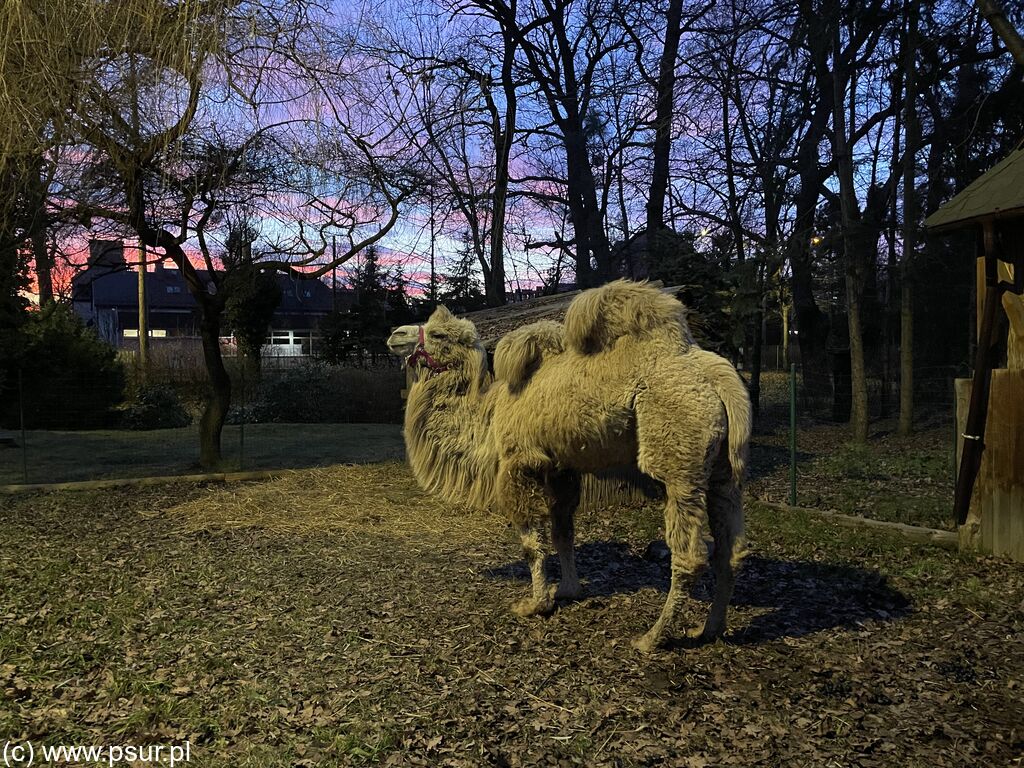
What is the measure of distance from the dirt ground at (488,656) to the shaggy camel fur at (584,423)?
569 millimetres

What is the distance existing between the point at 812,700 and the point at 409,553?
4.08 metres

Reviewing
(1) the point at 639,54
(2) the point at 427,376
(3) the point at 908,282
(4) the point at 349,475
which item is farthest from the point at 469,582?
(1) the point at 639,54

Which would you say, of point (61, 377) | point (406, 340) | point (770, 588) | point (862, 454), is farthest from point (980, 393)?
point (61, 377)

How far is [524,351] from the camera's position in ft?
17.2

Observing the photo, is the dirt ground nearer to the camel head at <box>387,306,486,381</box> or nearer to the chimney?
the camel head at <box>387,306,486,381</box>

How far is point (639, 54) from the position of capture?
20.9 m

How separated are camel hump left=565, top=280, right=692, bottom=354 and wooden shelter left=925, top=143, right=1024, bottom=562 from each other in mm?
3594

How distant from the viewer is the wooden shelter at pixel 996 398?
21.5ft

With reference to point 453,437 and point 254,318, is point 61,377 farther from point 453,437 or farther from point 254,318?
point 453,437

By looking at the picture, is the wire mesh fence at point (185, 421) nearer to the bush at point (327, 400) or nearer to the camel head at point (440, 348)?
the bush at point (327, 400)

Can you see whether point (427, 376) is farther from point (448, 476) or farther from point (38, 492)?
point (38, 492)

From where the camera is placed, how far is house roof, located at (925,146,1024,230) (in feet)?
21.2

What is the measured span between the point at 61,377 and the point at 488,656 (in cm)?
1599

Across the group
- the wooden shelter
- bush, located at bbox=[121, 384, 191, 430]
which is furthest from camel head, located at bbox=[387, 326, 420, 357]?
bush, located at bbox=[121, 384, 191, 430]
